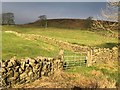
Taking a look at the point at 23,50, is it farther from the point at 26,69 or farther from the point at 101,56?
the point at 26,69

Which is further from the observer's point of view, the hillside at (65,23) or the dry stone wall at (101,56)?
the hillside at (65,23)

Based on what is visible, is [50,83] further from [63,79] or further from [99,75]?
[99,75]

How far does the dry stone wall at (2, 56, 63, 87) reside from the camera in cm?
2350

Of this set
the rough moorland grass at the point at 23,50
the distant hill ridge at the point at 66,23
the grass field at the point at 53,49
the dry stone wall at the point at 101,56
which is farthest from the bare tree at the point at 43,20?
the dry stone wall at the point at 101,56

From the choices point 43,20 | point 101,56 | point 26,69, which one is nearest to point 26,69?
point 26,69

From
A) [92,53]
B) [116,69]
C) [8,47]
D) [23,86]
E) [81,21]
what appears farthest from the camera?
[81,21]

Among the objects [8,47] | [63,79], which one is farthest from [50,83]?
[8,47]

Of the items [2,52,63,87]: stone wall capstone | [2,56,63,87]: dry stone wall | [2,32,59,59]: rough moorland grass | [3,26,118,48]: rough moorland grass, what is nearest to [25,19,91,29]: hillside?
[3,26,118,48]: rough moorland grass

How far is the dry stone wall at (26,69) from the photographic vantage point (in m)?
23.5

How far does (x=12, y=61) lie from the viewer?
80.4 feet

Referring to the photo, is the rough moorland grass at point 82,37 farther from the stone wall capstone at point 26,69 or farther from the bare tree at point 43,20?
the stone wall capstone at point 26,69

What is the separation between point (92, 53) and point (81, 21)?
52.9 meters

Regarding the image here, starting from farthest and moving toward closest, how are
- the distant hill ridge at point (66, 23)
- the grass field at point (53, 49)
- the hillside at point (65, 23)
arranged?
1. the hillside at point (65, 23)
2. the distant hill ridge at point (66, 23)
3. the grass field at point (53, 49)

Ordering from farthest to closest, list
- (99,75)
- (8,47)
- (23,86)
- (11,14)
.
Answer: (11,14) < (8,47) < (99,75) < (23,86)
